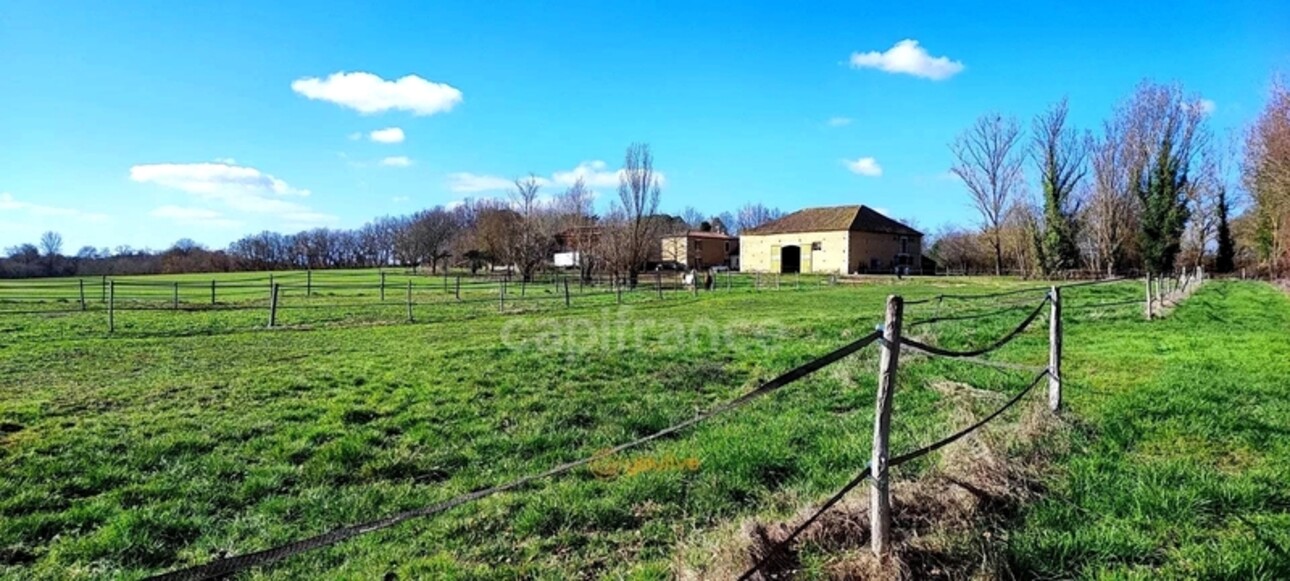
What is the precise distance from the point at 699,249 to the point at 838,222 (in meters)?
22.4

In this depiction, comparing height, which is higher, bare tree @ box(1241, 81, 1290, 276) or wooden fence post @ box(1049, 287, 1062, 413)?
bare tree @ box(1241, 81, 1290, 276)

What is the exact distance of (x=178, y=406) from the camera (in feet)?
22.5

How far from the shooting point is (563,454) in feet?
18.3

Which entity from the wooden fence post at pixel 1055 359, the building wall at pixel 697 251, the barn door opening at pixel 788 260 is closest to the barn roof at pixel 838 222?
the barn door opening at pixel 788 260

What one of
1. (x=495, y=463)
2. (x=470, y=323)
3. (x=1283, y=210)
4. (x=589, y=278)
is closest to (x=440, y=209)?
(x=589, y=278)

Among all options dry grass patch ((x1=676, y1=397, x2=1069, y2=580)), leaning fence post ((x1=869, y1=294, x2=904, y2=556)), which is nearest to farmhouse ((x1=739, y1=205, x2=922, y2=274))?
dry grass patch ((x1=676, y1=397, x2=1069, y2=580))

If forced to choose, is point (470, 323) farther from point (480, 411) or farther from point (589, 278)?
point (589, 278)

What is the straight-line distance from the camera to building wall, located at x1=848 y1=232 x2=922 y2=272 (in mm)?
59906

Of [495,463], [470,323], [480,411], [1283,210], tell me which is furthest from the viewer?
[1283,210]

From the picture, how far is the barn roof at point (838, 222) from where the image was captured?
60844 millimetres

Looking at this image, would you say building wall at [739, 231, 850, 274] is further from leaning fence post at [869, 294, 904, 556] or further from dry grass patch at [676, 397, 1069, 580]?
leaning fence post at [869, 294, 904, 556]

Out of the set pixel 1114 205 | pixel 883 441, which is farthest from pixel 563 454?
pixel 1114 205

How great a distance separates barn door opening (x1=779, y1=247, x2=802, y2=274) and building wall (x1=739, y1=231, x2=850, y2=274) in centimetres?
43

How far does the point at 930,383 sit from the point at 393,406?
19.8 feet
